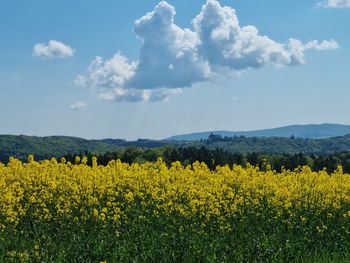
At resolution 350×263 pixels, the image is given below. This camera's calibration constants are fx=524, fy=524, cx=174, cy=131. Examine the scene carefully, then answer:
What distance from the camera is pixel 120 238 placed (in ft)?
47.1

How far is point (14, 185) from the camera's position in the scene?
17.2 meters

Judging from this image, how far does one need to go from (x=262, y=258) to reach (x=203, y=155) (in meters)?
87.8

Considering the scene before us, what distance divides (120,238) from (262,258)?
3856 millimetres

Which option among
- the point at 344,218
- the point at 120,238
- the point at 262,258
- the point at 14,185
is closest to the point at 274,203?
the point at 344,218

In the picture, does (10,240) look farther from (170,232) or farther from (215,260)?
(215,260)

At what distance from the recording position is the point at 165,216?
1609 cm

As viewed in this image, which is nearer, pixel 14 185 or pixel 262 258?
pixel 262 258

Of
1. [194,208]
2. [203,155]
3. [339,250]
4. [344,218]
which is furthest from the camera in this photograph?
[203,155]

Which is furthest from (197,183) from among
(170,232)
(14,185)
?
(14,185)

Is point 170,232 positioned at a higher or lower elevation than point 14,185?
lower

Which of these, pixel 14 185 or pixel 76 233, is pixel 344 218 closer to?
pixel 76 233

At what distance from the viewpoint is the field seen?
13375mm

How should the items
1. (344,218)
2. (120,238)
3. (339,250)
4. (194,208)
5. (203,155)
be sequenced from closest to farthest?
(120,238), (339,250), (194,208), (344,218), (203,155)

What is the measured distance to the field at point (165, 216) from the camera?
1338 centimetres
